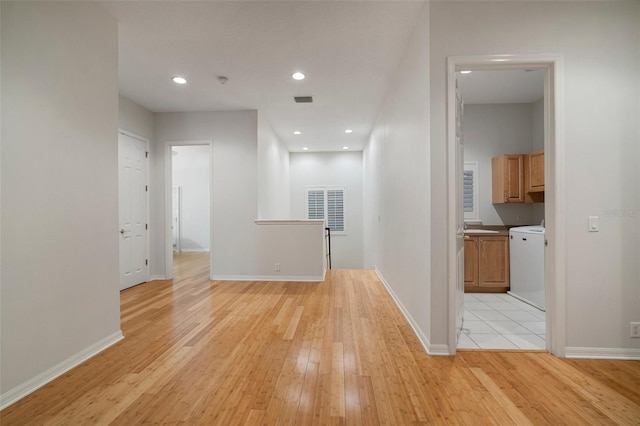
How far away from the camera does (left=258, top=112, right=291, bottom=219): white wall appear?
200 inches

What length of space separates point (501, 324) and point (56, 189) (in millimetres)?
4208

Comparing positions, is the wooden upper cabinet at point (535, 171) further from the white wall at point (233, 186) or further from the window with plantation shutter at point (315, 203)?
the window with plantation shutter at point (315, 203)

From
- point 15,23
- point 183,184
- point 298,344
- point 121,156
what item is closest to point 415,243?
point 298,344

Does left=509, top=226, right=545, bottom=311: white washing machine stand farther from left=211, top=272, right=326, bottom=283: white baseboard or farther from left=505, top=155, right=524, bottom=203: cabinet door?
left=211, top=272, right=326, bottom=283: white baseboard

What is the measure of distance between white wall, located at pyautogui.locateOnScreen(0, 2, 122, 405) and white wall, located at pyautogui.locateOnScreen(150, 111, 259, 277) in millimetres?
2303

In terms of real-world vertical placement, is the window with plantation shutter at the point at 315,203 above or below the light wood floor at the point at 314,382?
above

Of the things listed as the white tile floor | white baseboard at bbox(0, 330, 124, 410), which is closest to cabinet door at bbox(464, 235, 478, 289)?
the white tile floor

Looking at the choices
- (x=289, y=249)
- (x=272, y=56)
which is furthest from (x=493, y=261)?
(x=272, y=56)

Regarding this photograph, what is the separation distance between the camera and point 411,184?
283 centimetres

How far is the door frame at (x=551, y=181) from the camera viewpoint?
7.32 feet

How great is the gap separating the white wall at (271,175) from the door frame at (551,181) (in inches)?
136

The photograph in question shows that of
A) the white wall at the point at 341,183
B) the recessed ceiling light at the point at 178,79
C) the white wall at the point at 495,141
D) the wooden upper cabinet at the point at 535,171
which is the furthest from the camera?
the white wall at the point at 341,183

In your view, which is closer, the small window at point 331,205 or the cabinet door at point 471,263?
the cabinet door at point 471,263

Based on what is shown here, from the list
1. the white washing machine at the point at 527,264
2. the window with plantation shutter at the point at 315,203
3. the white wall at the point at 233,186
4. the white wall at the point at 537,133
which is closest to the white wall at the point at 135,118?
the white wall at the point at 233,186
